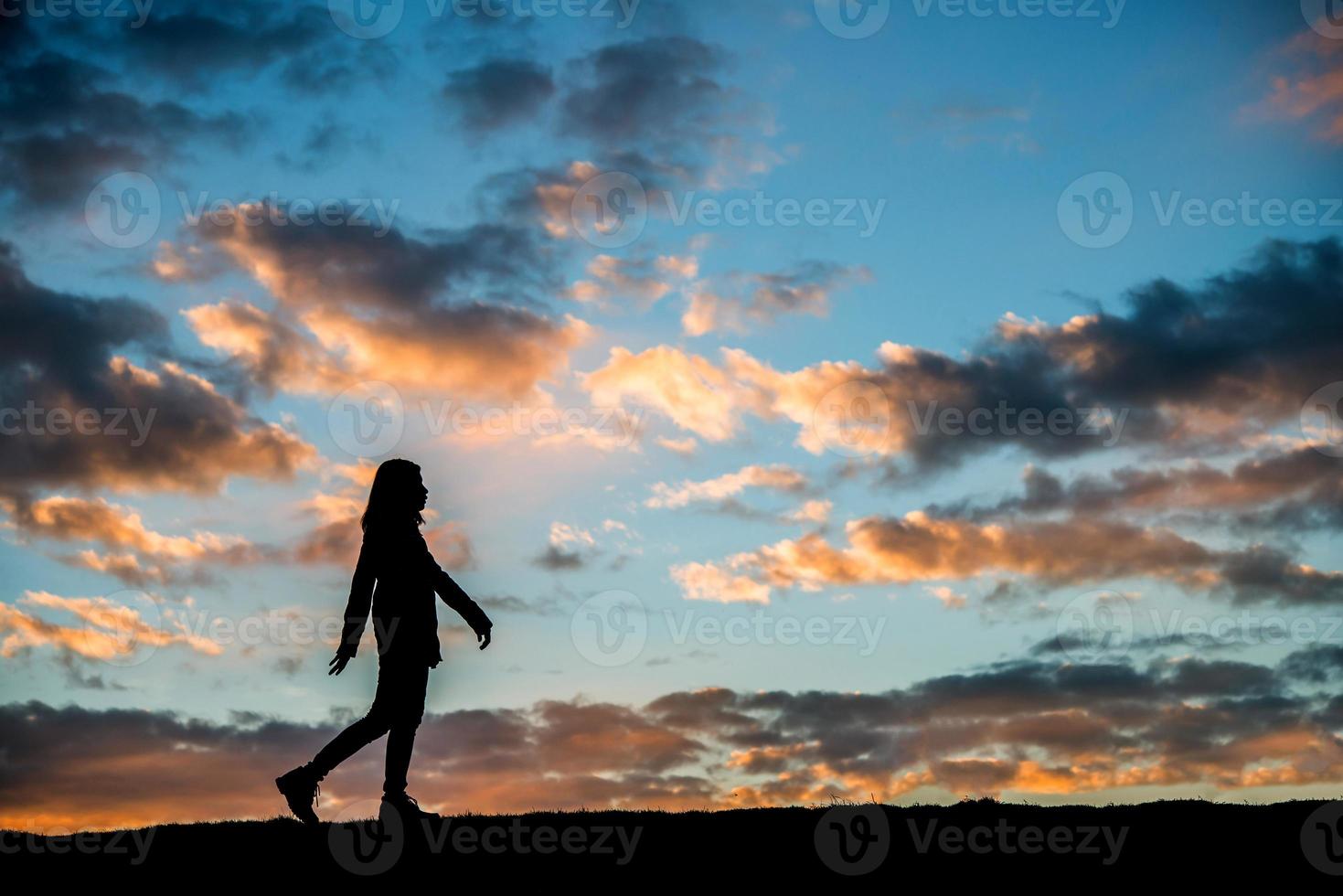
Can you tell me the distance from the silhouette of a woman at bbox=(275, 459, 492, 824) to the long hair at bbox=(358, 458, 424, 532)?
0.01m

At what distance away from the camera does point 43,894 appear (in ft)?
34.8

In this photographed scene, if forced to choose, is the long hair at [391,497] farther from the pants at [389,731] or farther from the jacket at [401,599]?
the pants at [389,731]

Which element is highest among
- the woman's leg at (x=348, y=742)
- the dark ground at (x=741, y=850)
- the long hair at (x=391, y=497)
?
the long hair at (x=391, y=497)

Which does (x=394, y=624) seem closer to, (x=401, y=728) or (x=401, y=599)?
(x=401, y=599)

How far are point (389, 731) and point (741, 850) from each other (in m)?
4.00

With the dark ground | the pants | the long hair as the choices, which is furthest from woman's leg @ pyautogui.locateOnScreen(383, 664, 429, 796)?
the long hair

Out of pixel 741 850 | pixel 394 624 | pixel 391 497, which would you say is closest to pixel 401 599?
pixel 394 624

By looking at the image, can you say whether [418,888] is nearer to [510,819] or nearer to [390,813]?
[390,813]

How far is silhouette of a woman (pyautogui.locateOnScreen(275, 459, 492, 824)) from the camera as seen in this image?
12594mm

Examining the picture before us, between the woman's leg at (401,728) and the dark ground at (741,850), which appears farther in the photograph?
the woman's leg at (401,728)

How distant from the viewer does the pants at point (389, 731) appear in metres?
12.6

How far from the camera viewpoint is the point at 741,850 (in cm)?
1173

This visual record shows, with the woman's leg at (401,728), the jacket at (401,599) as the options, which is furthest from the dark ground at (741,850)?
the jacket at (401,599)

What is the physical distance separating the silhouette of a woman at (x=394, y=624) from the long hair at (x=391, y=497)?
1 centimetres
